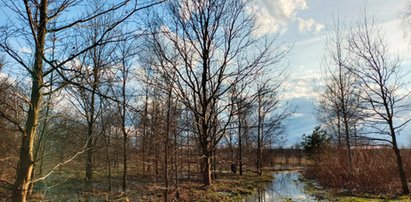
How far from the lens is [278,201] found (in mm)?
14609

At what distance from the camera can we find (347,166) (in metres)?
20.1

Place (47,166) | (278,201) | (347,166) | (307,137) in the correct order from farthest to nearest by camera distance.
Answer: (307,137) → (347,166) → (47,166) → (278,201)

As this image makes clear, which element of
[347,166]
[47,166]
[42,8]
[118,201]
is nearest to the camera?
[42,8]

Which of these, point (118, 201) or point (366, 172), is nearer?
point (118, 201)

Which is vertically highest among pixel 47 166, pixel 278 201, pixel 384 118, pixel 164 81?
pixel 164 81

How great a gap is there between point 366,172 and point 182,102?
10.4 meters

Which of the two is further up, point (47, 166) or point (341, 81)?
point (341, 81)

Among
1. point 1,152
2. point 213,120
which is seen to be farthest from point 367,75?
point 1,152

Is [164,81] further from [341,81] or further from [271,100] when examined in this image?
[271,100]

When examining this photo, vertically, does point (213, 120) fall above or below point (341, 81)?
below

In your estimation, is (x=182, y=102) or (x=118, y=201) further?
(x=182, y=102)

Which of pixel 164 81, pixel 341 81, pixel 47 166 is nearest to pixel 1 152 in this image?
pixel 47 166

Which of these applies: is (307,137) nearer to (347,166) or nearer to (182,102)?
(347,166)

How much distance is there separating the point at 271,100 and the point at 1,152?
20922 mm
